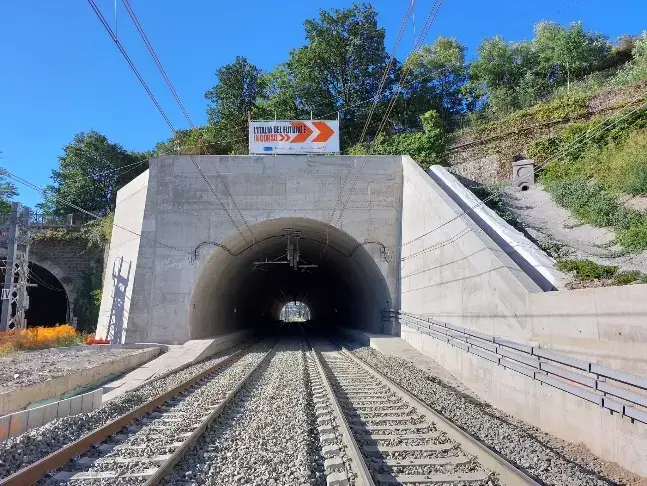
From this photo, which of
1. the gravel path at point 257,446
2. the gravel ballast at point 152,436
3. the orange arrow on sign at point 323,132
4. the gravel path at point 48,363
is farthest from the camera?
the orange arrow on sign at point 323,132

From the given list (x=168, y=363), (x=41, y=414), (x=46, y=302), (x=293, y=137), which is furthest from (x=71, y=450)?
(x=46, y=302)

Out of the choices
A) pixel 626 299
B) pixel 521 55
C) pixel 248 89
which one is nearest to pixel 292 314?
pixel 248 89

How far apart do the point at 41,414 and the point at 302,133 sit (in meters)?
14.4

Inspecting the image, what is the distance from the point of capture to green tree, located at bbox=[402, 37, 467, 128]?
123 feet

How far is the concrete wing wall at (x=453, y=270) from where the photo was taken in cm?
834

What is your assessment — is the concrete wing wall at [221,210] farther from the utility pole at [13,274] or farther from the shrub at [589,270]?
the shrub at [589,270]

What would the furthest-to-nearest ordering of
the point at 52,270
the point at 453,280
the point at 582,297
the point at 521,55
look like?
the point at 521,55, the point at 52,270, the point at 453,280, the point at 582,297

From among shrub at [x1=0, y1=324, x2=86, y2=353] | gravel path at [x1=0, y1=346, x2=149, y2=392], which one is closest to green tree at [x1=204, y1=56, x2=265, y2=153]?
shrub at [x1=0, y1=324, x2=86, y2=353]

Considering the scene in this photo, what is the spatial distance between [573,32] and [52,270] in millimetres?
33732

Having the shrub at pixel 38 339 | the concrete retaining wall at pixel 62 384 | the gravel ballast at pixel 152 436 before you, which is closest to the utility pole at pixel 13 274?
the shrub at pixel 38 339

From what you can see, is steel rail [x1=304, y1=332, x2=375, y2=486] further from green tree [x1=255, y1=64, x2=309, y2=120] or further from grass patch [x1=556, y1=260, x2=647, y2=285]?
green tree [x1=255, y1=64, x2=309, y2=120]

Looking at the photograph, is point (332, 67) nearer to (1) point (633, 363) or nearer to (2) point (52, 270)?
(2) point (52, 270)

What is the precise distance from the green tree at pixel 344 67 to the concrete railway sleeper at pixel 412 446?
28941mm

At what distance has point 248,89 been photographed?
132 feet
